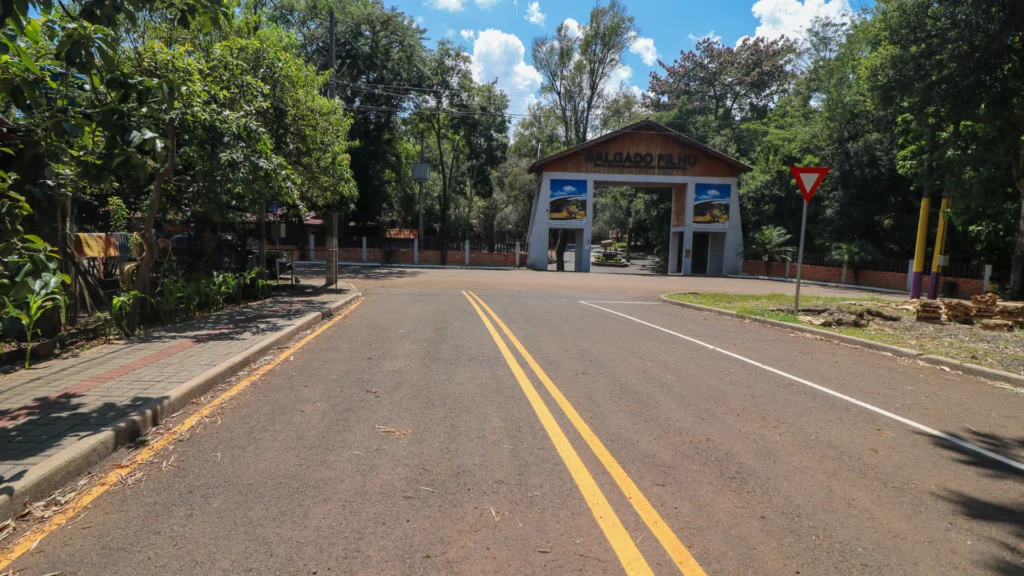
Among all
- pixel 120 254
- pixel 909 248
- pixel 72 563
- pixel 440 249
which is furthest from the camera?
pixel 440 249

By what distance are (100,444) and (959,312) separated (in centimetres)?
1534

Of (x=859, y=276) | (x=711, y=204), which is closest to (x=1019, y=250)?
(x=859, y=276)

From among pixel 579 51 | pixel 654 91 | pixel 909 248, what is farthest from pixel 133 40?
pixel 654 91

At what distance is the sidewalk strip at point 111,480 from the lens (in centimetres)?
288

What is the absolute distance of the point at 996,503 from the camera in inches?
141

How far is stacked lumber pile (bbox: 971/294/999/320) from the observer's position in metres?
11.8

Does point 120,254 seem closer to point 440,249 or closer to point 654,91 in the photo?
point 440,249

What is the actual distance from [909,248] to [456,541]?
3350 cm

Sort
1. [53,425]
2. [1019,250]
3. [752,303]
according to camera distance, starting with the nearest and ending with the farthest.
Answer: [53,425] → [752,303] → [1019,250]

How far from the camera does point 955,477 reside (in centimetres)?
397

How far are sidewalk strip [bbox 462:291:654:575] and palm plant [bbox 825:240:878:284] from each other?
28.1 meters

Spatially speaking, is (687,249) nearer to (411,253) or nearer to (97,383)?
(411,253)

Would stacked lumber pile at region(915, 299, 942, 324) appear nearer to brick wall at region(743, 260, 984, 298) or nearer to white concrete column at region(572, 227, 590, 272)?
brick wall at region(743, 260, 984, 298)

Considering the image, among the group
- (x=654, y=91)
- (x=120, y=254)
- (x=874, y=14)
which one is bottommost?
(x=120, y=254)
